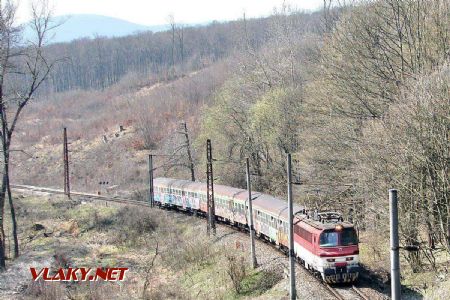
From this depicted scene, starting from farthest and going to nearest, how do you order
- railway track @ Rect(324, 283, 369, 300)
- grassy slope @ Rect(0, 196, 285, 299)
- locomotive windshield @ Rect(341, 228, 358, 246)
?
grassy slope @ Rect(0, 196, 285, 299)
locomotive windshield @ Rect(341, 228, 358, 246)
railway track @ Rect(324, 283, 369, 300)

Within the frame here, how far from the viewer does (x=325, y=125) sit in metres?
32.2

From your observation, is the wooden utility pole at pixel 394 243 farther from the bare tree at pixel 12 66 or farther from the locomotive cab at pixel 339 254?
the bare tree at pixel 12 66

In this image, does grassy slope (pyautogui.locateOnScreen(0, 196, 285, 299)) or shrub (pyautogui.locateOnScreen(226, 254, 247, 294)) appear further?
grassy slope (pyautogui.locateOnScreen(0, 196, 285, 299))

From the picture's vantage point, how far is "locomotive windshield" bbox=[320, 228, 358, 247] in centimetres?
2094

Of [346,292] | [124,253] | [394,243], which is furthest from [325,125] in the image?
[394,243]

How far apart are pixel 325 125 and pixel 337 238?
1231 cm

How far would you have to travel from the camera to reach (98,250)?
3581cm

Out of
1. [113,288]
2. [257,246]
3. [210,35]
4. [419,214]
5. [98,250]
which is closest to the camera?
[419,214]

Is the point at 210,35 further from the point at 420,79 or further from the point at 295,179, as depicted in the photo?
the point at 420,79

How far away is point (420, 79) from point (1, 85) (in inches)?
851

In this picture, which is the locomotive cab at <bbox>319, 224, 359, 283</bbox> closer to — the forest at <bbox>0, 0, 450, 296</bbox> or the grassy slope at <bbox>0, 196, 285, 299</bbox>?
the forest at <bbox>0, 0, 450, 296</bbox>

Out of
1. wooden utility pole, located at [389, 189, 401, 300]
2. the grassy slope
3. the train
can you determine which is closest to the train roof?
the train

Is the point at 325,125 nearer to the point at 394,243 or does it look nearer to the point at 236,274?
the point at 236,274

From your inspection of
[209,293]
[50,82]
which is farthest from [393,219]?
[50,82]
